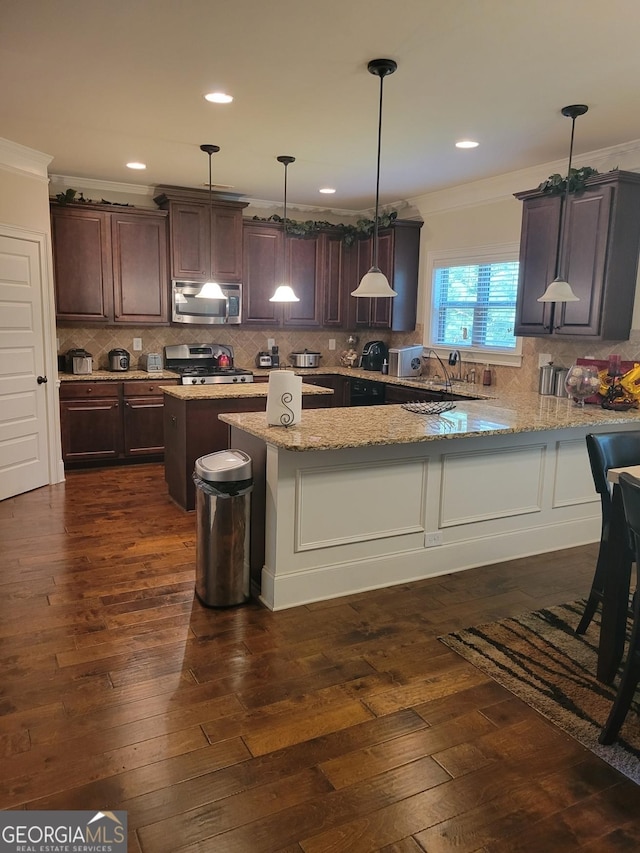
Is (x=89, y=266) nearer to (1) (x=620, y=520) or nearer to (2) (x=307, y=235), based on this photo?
(2) (x=307, y=235)

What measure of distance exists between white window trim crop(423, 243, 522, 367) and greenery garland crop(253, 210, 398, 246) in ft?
2.28

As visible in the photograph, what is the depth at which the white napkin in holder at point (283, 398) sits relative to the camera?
322cm

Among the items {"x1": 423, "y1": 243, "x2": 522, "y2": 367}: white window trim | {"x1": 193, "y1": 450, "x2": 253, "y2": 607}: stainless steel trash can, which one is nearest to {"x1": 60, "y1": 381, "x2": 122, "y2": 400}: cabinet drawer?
{"x1": 193, "y1": 450, "x2": 253, "y2": 607}: stainless steel trash can

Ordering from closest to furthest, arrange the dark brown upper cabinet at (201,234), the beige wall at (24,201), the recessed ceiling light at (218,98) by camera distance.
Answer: the recessed ceiling light at (218,98)
the beige wall at (24,201)
the dark brown upper cabinet at (201,234)

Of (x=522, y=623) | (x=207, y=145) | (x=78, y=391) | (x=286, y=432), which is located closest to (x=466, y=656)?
(x=522, y=623)

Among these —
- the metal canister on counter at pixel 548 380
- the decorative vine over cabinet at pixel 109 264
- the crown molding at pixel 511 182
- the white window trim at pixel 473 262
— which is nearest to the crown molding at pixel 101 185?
the decorative vine over cabinet at pixel 109 264

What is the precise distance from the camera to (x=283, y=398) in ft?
10.6

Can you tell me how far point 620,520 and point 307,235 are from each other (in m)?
5.31

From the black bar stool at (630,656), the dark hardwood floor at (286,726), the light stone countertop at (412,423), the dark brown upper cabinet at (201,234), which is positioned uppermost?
the dark brown upper cabinet at (201,234)

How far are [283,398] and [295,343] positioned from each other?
14.2ft

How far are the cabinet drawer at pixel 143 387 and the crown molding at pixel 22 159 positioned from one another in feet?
6.17

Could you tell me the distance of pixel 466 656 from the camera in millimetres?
2766

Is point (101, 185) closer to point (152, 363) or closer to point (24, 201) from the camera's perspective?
point (24, 201)

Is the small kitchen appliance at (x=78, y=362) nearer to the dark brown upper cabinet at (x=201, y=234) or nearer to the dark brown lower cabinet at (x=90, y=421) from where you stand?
the dark brown lower cabinet at (x=90, y=421)
